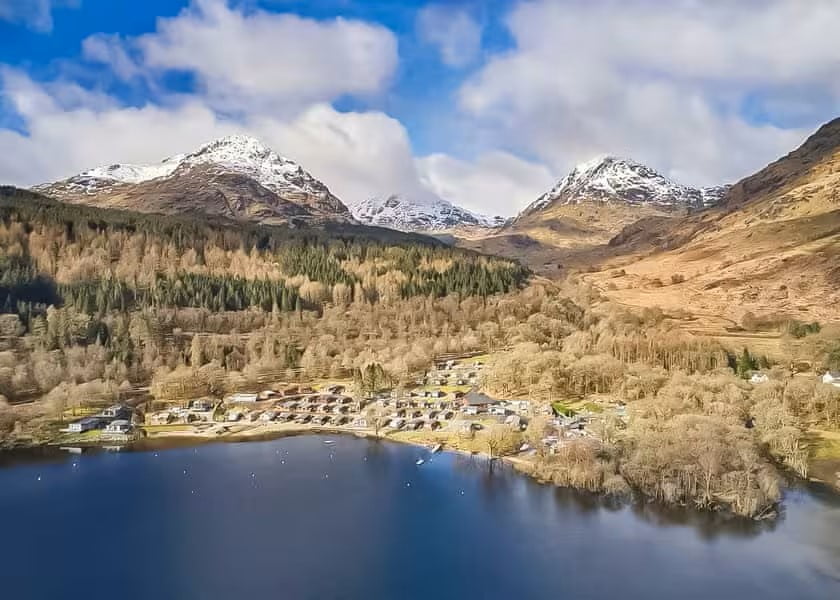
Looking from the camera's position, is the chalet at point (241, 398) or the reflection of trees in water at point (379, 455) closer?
the reflection of trees in water at point (379, 455)

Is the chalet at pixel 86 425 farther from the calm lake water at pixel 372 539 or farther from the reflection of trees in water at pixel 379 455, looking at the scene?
the reflection of trees in water at pixel 379 455

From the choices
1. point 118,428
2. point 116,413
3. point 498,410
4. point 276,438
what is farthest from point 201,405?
point 498,410

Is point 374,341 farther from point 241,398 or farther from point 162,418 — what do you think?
point 162,418

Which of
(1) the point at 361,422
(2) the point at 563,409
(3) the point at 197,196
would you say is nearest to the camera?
(2) the point at 563,409

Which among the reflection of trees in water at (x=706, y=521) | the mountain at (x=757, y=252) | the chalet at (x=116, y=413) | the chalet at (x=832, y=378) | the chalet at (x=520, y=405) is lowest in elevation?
the reflection of trees in water at (x=706, y=521)

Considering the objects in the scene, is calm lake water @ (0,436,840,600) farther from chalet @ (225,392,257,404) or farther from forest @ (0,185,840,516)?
chalet @ (225,392,257,404)

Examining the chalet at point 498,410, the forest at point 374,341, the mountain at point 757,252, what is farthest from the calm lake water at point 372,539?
the mountain at point 757,252

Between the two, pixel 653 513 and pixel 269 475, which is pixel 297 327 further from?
pixel 653 513
